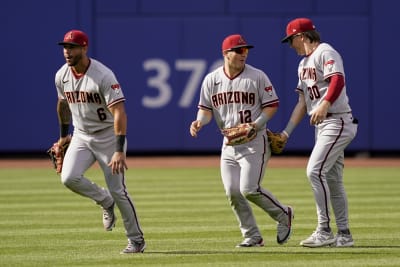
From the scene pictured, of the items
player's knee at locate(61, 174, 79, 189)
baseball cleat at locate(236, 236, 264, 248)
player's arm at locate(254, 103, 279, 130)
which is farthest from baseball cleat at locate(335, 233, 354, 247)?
player's knee at locate(61, 174, 79, 189)

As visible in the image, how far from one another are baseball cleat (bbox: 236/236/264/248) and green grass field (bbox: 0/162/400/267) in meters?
0.10

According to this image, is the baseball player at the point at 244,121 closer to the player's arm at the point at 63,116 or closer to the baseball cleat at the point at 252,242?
the baseball cleat at the point at 252,242

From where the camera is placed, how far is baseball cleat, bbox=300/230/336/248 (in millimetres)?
8609

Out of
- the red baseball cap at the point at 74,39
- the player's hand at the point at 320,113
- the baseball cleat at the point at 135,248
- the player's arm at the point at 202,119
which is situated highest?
the red baseball cap at the point at 74,39

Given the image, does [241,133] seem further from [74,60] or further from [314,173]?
[74,60]

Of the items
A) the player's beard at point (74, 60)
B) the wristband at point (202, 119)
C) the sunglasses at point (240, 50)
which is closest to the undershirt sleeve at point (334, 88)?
the sunglasses at point (240, 50)

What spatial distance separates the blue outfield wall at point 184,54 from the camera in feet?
71.6

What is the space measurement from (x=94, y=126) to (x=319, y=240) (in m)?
2.08

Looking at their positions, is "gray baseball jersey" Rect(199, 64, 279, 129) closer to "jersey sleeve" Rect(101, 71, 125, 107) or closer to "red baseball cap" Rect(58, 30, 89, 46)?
"jersey sleeve" Rect(101, 71, 125, 107)

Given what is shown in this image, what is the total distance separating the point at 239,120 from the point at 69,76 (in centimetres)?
149

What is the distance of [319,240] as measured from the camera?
8.62 m

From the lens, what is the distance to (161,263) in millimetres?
7676

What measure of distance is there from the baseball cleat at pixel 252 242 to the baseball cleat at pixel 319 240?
0.36 m

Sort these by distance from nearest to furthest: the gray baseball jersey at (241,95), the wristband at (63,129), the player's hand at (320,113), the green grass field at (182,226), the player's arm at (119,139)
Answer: the green grass field at (182,226) → the player's arm at (119,139) → the player's hand at (320,113) → the gray baseball jersey at (241,95) → the wristband at (63,129)
